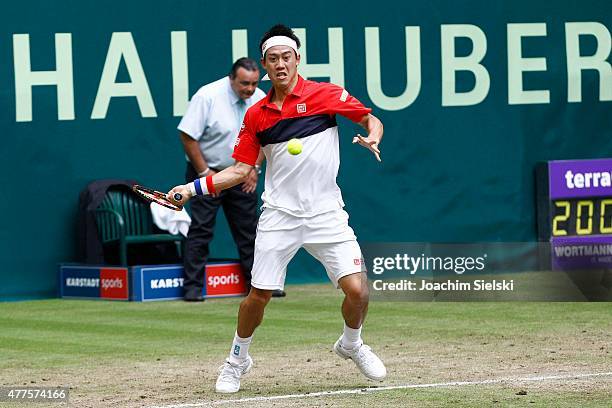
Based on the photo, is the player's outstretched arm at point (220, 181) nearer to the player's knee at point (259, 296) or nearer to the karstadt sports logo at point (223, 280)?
the player's knee at point (259, 296)

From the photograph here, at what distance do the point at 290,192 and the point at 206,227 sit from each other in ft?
16.8

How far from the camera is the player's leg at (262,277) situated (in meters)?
8.36

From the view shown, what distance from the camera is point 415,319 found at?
11.9m

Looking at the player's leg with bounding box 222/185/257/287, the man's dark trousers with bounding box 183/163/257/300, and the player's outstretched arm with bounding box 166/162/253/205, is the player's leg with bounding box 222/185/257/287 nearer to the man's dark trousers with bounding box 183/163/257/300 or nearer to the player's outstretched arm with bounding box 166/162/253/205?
the man's dark trousers with bounding box 183/163/257/300

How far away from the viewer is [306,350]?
1023cm

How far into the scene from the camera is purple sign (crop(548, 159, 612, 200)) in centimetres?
1542

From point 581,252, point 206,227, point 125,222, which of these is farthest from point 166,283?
point 581,252

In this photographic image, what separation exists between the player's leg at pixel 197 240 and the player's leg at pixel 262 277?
5.00m

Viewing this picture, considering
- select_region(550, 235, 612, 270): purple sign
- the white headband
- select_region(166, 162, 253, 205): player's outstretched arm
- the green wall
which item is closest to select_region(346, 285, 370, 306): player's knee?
select_region(166, 162, 253, 205): player's outstretched arm

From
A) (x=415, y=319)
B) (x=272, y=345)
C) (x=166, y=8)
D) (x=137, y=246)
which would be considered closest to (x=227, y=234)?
(x=137, y=246)

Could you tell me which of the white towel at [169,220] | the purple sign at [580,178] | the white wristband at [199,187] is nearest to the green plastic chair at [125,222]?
the white towel at [169,220]

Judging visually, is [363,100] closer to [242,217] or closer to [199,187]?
[242,217]

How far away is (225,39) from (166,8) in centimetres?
68

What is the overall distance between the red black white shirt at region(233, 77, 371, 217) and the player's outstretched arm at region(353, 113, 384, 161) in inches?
2.6
